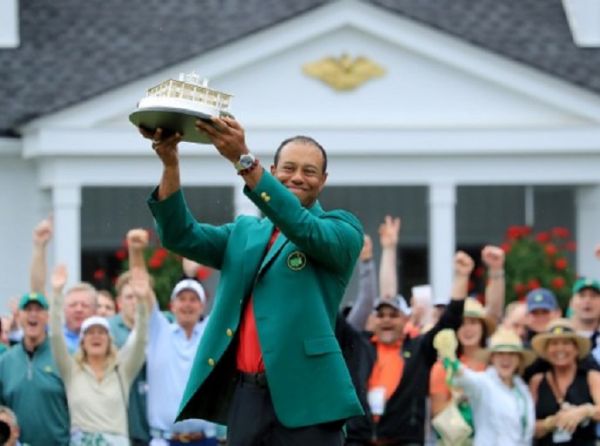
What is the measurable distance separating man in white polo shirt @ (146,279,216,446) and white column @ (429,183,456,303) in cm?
1319

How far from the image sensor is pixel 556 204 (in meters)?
31.4

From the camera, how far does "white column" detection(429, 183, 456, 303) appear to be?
26.9m

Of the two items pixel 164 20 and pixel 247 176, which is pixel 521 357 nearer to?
pixel 247 176

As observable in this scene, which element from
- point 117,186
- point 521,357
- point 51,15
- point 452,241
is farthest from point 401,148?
point 521,357

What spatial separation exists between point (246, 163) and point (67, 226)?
64.5 ft

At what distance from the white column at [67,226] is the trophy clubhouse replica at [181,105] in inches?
739

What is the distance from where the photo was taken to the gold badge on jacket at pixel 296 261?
8.07 m

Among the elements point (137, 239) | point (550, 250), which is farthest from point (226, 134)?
point (550, 250)

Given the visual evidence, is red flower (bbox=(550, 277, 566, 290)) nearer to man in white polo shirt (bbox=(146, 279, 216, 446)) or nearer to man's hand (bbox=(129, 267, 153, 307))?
man in white polo shirt (bbox=(146, 279, 216, 446))

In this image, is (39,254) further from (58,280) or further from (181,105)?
(181,105)

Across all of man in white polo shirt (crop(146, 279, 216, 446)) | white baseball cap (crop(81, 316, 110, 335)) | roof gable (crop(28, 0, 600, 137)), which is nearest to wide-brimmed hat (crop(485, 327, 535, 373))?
man in white polo shirt (crop(146, 279, 216, 446))

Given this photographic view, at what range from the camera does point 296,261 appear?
8.08 metres

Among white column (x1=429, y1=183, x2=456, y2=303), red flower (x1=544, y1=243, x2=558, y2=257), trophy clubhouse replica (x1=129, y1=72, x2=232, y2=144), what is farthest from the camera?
white column (x1=429, y1=183, x2=456, y2=303)

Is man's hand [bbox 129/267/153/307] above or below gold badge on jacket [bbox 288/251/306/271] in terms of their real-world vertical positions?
above
